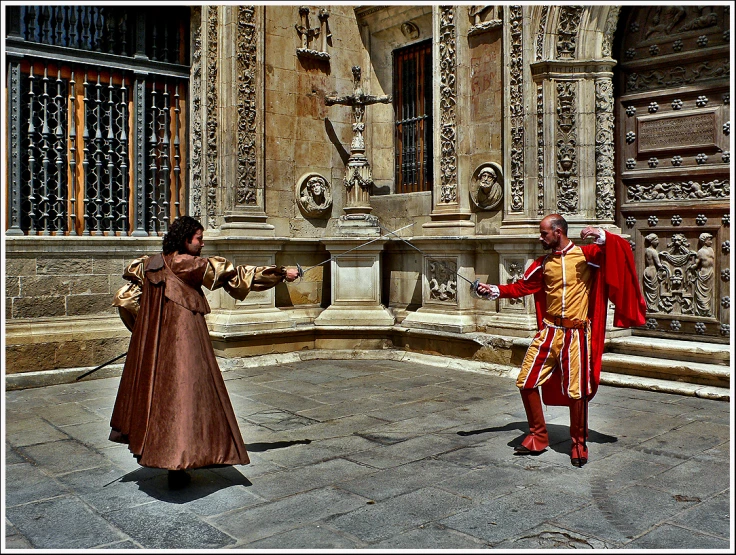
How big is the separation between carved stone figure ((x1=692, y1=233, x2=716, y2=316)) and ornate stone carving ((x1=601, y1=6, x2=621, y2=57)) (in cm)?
232

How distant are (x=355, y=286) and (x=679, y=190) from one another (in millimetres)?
4146

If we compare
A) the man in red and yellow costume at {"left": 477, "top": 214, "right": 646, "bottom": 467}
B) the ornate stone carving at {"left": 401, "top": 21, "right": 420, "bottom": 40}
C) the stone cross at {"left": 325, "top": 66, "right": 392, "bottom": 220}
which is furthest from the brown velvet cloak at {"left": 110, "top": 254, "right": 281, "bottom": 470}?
the ornate stone carving at {"left": 401, "top": 21, "right": 420, "bottom": 40}

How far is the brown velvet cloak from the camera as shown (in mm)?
4375

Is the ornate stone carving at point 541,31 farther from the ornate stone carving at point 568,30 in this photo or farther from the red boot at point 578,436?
the red boot at point 578,436

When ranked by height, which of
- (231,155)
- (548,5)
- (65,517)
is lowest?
(65,517)

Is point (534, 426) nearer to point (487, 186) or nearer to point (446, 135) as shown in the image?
point (487, 186)

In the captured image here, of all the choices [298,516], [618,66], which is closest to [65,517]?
[298,516]

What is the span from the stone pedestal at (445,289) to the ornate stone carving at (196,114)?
2.91 meters

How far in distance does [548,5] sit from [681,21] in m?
1.42

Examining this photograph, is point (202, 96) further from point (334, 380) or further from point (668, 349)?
point (668, 349)

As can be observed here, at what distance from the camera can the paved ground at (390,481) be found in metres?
3.83

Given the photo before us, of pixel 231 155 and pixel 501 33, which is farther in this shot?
pixel 231 155

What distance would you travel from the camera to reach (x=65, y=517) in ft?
13.6

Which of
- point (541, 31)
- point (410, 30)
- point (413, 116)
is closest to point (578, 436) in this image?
point (541, 31)
